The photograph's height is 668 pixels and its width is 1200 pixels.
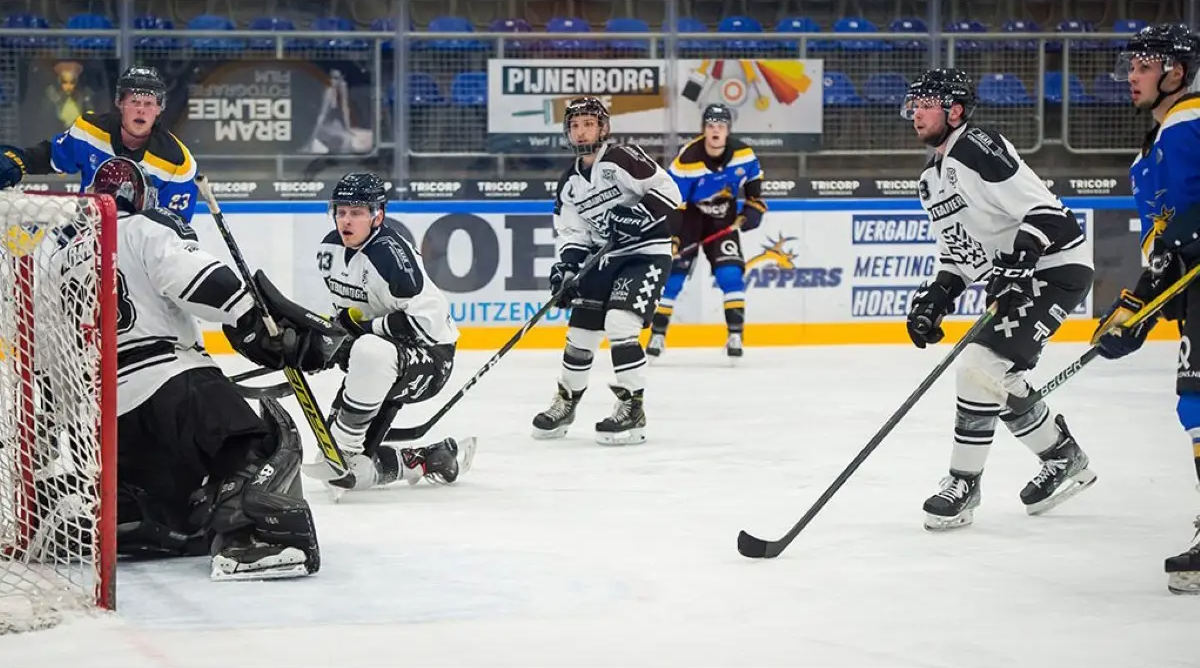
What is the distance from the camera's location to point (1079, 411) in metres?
6.32

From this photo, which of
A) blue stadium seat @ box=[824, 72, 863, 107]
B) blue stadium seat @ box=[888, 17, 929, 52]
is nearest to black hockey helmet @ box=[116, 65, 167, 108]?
blue stadium seat @ box=[824, 72, 863, 107]

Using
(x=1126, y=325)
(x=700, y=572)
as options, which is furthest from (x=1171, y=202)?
(x=700, y=572)

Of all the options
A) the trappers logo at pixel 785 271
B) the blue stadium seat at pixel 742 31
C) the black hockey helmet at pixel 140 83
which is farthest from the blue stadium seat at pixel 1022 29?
the black hockey helmet at pixel 140 83

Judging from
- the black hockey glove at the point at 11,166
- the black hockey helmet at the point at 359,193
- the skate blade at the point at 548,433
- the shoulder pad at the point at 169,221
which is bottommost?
the skate blade at the point at 548,433

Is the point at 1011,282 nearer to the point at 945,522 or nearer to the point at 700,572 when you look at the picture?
the point at 945,522

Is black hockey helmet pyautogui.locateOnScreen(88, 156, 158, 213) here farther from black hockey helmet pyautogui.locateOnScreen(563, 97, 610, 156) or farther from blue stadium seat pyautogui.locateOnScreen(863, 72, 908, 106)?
blue stadium seat pyautogui.locateOnScreen(863, 72, 908, 106)

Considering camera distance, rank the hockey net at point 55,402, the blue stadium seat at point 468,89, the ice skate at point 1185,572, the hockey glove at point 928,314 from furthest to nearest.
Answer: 1. the blue stadium seat at point 468,89
2. the hockey glove at point 928,314
3. the ice skate at point 1185,572
4. the hockey net at point 55,402

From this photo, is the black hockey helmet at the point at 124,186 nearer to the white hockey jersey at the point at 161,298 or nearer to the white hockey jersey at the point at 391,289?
the white hockey jersey at the point at 161,298

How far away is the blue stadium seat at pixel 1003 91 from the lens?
933cm

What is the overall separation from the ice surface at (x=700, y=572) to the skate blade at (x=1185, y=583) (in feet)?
0.12

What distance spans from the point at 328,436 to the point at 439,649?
1498mm

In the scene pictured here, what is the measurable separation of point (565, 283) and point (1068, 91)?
15.5 ft

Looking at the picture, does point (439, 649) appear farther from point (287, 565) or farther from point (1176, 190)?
point (1176, 190)

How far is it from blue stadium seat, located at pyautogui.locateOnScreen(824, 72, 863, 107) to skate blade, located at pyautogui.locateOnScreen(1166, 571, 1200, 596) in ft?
20.2
